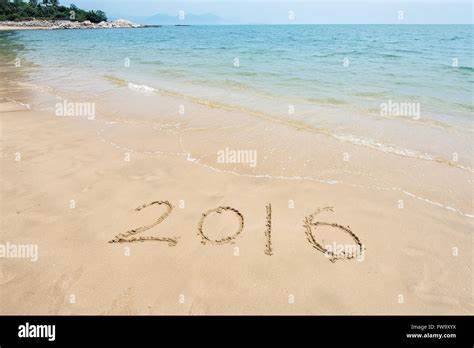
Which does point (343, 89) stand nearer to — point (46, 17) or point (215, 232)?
point (215, 232)

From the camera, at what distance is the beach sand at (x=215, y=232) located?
348 cm

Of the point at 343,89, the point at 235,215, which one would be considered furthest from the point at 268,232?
the point at 343,89

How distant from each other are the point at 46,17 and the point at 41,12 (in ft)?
10.00

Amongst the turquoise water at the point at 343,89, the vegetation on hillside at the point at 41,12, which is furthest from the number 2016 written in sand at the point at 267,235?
the vegetation on hillside at the point at 41,12

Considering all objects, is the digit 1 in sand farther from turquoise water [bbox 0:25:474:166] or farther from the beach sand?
turquoise water [bbox 0:25:474:166]

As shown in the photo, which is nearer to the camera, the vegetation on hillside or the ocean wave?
the ocean wave

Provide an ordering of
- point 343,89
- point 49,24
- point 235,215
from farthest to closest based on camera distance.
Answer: point 49,24, point 343,89, point 235,215

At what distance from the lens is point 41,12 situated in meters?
110

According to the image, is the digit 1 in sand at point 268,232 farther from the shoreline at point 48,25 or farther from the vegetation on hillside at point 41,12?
the vegetation on hillside at point 41,12

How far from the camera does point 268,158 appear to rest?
6.72 m

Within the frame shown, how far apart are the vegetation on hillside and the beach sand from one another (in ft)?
396

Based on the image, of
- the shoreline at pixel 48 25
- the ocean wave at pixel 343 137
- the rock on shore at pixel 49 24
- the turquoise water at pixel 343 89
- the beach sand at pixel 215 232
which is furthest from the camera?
the rock on shore at pixel 49 24

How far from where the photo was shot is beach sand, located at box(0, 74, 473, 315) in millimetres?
3479

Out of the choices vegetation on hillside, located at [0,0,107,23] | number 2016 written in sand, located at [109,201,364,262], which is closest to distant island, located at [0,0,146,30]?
vegetation on hillside, located at [0,0,107,23]
